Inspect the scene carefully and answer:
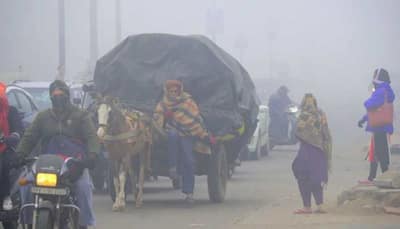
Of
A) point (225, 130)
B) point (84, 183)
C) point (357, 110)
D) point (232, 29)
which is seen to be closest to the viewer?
point (84, 183)

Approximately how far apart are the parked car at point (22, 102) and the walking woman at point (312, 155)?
478 cm

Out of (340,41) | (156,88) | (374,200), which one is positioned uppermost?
(156,88)

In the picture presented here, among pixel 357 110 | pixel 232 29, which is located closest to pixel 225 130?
pixel 357 110

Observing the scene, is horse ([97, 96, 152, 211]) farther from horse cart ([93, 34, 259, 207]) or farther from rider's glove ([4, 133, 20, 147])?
rider's glove ([4, 133, 20, 147])

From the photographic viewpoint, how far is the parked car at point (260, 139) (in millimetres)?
27734

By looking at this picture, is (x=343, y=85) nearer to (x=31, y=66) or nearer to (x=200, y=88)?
(x=31, y=66)

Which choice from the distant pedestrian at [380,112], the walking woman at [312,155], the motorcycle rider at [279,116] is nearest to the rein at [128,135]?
the walking woman at [312,155]

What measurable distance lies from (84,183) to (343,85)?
359 ft

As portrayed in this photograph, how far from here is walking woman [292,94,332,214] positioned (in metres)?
14.8

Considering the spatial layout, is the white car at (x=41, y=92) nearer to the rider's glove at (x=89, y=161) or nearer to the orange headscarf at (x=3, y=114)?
the orange headscarf at (x=3, y=114)

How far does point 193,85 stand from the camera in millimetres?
17344

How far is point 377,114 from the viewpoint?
1758 centimetres

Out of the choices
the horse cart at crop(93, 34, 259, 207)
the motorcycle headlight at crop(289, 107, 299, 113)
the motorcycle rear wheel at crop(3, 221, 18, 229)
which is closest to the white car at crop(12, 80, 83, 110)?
the horse cart at crop(93, 34, 259, 207)

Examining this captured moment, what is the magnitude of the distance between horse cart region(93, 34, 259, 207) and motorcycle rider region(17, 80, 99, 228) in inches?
243
